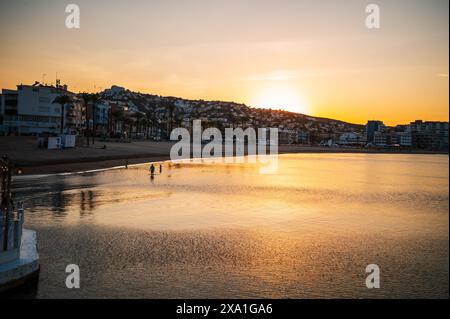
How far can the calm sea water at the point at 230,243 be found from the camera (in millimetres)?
15188

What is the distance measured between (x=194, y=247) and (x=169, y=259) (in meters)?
2.46

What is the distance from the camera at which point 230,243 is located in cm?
2162

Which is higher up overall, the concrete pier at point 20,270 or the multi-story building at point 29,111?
the multi-story building at point 29,111

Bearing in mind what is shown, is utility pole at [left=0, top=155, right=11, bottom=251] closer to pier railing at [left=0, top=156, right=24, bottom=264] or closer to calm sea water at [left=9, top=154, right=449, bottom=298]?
pier railing at [left=0, top=156, right=24, bottom=264]

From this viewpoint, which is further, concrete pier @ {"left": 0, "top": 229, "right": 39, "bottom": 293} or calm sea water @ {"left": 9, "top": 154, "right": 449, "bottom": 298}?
calm sea water @ {"left": 9, "top": 154, "right": 449, "bottom": 298}

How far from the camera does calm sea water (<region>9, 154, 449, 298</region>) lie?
15.2 m

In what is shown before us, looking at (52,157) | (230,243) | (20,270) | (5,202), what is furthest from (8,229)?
(52,157)

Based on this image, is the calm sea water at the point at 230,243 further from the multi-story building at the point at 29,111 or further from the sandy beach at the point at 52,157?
the multi-story building at the point at 29,111

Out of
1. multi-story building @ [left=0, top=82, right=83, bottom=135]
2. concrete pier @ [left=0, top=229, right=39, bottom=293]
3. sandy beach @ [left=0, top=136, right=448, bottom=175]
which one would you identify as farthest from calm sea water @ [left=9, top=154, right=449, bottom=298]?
multi-story building @ [left=0, top=82, right=83, bottom=135]

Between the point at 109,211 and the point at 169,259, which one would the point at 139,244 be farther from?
the point at 109,211

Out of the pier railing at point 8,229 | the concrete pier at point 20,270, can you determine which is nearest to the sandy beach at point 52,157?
the concrete pier at point 20,270

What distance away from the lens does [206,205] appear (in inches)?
1344

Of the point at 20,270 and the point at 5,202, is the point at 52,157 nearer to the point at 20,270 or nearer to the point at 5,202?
the point at 5,202
